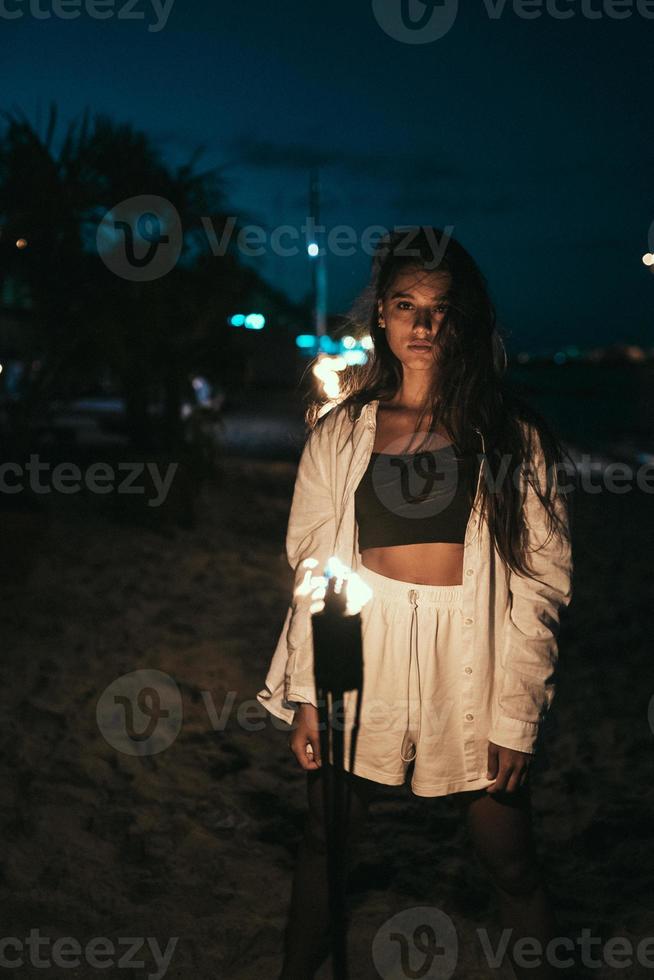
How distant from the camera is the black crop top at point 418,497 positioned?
2.10m

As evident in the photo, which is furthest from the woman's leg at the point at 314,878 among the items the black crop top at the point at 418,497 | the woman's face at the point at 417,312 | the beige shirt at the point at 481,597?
the woman's face at the point at 417,312

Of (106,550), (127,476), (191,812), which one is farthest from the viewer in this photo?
(127,476)

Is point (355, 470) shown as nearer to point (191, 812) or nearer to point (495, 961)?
point (495, 961)

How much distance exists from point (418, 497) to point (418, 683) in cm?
46

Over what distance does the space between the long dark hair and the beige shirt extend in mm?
25

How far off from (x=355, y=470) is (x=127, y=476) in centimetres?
760

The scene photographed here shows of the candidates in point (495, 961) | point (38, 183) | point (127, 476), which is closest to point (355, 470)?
point (495, 961)

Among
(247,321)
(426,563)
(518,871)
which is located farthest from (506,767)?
(247,321)

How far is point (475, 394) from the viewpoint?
84.3 inches

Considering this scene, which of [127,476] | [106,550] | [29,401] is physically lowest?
[106,550]

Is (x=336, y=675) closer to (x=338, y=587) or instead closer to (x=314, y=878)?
(x=338, y=587)

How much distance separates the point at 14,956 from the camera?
8.64ft

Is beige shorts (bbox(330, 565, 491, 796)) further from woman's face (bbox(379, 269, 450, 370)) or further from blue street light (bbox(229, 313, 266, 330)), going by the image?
blue street light (bbox(229, 313, 266, 330))

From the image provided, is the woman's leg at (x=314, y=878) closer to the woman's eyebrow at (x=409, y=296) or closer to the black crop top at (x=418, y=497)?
the black crop top at (x=418, y=497)
